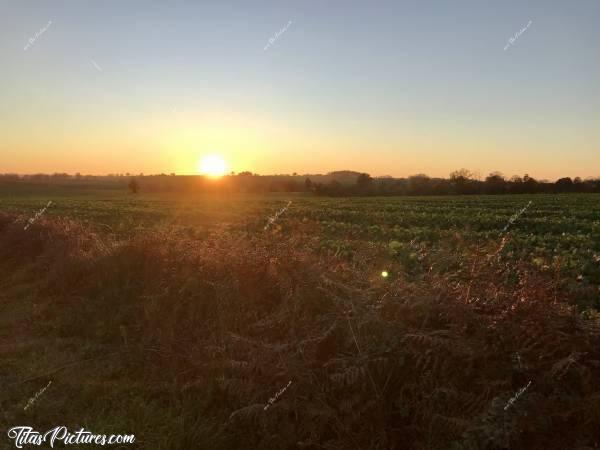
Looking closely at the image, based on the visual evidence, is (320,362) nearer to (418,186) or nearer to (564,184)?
(418,186)

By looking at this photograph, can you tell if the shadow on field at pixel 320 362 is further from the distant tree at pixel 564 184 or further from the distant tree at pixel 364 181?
the distant tree at pixel 564 184

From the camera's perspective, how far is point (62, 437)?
5.01m

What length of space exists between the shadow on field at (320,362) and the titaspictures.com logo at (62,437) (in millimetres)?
108

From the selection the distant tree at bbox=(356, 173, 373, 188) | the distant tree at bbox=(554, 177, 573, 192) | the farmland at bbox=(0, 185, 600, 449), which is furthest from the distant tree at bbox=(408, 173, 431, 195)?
the farmland at bbox=(0, 185, 600, 449)

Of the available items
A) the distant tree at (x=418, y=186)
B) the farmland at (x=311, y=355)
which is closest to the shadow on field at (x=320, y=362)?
the farmland at (x=311, y=355)

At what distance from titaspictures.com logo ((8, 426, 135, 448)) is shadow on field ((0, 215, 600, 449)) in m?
0.11

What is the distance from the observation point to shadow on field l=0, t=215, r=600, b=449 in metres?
4.30

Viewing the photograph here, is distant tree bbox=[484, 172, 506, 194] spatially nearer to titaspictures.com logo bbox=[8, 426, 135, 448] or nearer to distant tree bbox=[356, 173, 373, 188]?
distant tree bbox=[356, 173, 373, 188]

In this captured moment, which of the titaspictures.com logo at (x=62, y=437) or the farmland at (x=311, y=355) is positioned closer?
the farmland at (x=311, y=355)

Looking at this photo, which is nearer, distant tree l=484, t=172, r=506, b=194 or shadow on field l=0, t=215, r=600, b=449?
shadow on field l=0, t=215, r=600, b=449

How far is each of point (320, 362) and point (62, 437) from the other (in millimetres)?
2621

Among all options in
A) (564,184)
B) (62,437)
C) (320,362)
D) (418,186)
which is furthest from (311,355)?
(564,184)

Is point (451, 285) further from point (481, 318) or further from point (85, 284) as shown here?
point (85, 284)

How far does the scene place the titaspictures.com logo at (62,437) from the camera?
16.1ft
